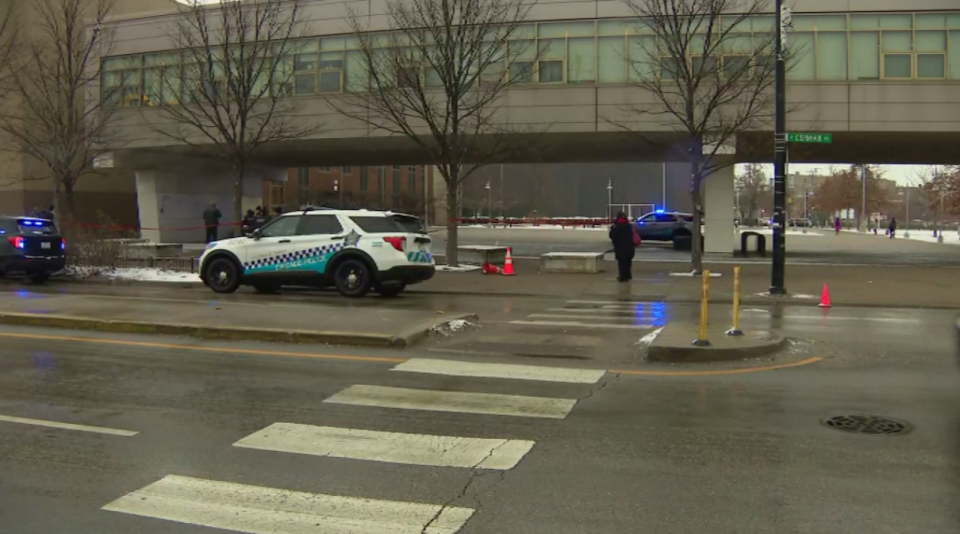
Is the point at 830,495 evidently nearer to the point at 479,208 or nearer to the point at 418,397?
the point at 418,397

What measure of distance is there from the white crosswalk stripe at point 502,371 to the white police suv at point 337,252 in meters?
6.27

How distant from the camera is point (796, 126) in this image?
2473 centimetres

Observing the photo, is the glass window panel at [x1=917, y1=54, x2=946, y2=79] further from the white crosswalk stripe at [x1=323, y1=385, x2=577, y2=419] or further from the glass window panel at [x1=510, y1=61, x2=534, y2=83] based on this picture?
the white crosswalk stripe at [x1=323, y1=385, x2=577, y2=419]

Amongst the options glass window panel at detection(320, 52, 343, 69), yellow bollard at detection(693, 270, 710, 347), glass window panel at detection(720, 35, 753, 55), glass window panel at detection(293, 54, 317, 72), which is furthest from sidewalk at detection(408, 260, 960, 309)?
glass window panel at detection(293, 54, 317, 72)

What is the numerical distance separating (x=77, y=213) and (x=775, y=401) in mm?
40738

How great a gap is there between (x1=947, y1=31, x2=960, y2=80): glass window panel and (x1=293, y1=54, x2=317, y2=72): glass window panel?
71.1 ft

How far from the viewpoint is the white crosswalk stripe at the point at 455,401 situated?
20.9ft

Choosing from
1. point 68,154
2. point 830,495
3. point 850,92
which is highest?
point 850,92

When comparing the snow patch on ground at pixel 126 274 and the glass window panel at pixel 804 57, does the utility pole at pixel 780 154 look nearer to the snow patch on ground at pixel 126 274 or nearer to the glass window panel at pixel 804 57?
the glass window panel at pixel 804 57

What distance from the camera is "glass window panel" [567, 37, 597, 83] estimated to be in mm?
25766

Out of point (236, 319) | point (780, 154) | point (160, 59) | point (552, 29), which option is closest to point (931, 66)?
→ point (552, 29)

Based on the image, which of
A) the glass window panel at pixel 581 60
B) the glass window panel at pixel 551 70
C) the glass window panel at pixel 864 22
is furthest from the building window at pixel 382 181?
the glass window panel at pixel 864 22

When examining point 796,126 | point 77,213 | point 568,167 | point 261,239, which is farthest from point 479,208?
point 261,239

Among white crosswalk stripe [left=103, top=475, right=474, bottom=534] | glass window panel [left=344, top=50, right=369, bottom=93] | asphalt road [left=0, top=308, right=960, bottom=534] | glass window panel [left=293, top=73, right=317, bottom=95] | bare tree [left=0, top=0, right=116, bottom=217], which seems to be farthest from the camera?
glass window panel [left=293, top=73, right=317, bottom=95]
